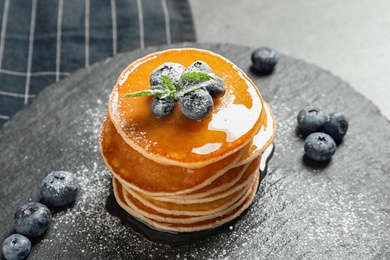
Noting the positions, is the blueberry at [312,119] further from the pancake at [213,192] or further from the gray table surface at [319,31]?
the gray table surface at [319,31]

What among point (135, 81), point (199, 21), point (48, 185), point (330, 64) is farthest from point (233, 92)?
point (199, 21)

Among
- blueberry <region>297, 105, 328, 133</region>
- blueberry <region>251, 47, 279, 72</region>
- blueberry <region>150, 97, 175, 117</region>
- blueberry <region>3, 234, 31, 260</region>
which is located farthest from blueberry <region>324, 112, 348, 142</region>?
blueberry <region>3, 234, 31, 260</region>

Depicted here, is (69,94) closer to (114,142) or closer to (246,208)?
(114,142)

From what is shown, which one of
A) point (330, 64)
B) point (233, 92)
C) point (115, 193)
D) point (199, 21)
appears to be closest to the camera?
point (233, 92)

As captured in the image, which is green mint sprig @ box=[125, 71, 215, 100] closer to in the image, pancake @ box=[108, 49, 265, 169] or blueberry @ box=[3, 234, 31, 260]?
pancake @ box=[108, 49, 265, 169]

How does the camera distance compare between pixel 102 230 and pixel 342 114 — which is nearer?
pixel 102 230

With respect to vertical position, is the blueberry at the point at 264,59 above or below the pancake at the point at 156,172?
below

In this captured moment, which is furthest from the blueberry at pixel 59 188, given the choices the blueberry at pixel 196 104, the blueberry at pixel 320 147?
the blueberry at pixel 320 147
